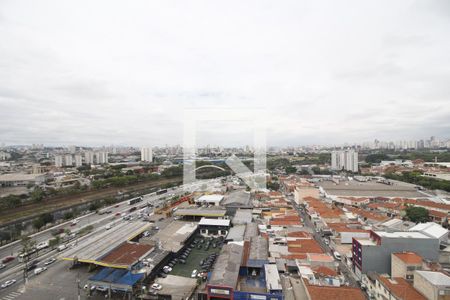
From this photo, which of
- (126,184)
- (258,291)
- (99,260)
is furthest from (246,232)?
(126,184)

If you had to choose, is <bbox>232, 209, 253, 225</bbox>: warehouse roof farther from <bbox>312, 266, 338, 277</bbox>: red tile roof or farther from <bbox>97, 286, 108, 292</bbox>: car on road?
<bbox>97, 286, 108, 292</bbox>: car on road

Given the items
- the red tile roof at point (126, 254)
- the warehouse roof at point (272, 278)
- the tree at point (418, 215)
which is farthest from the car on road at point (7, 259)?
the tree at point (418, 215)

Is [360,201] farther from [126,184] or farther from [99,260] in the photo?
[126,184]

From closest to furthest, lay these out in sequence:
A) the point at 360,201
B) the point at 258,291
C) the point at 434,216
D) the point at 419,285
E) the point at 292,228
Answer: the point at 419,285 < the point at 258,291 < the point at 292,228 < the point at 434,216 < the point at 360,201

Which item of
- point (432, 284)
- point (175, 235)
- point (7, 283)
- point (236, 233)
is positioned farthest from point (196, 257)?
point (432, 284)

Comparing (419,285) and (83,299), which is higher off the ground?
(419,285)

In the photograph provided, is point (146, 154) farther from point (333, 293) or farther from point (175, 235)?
point (333, 293)

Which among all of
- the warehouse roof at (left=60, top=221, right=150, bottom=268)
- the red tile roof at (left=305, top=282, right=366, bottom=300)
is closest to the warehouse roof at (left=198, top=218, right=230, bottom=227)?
the warehouse roof at (left=60, top=221, right=150, bottom=268)
